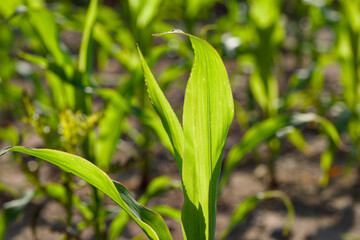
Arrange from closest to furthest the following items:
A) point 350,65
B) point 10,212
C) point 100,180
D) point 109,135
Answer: point 100,180, point 10,212, point 109,135, point 350,65

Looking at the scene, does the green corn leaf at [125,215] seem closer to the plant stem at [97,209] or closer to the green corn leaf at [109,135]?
the plant stem at [97,209]

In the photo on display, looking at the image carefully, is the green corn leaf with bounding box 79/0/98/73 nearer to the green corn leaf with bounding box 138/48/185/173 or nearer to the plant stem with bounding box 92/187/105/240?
the plant stem with bounding box 92/187/105/240

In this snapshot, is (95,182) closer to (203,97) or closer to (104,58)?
(203,97)

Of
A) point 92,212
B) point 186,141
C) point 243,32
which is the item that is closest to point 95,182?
point 186,141

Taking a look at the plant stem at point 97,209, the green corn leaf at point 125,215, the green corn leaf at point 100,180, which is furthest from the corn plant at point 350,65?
the green corn leaf at point 100,180

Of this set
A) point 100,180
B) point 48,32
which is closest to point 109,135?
point 48,32

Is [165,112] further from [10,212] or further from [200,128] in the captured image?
[10,212]

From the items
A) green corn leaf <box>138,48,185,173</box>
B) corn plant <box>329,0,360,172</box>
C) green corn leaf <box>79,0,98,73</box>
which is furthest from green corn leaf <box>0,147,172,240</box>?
corn plant <box>329,0,360,172</box>
